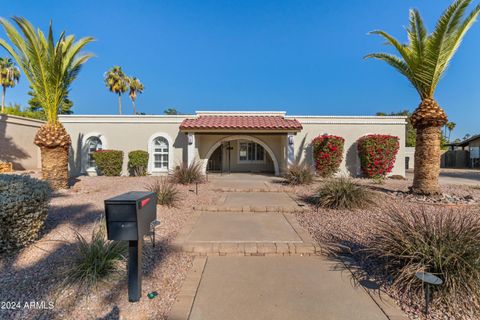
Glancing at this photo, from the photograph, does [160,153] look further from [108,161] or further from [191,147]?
[108,161]

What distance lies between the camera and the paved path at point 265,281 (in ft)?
8.55

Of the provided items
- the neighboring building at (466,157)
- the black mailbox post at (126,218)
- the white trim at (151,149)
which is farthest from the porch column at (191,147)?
the neighboring building at (466,157)

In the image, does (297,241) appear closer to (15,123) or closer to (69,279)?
(69,279)

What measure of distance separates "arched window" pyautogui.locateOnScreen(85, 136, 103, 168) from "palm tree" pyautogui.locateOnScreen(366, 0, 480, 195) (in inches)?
609

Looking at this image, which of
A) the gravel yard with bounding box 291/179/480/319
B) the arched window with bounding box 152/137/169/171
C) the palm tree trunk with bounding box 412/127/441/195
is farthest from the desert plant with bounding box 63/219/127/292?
the arched window with bounding box 152/137/169/171

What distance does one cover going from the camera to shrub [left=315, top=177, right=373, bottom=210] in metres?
6.34

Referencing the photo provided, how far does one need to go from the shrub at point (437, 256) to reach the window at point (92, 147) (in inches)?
612

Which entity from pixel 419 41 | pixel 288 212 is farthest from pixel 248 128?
pixel 419 41

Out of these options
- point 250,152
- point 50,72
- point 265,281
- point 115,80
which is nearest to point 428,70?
point 265,281

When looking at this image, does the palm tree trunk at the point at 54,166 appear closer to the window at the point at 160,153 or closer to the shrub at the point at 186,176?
the shrub at the point at 186,176

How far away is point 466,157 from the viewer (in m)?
27.3

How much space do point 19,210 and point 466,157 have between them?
1546 inches

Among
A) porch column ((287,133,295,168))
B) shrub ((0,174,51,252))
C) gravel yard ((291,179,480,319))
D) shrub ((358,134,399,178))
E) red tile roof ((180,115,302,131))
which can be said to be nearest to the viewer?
gravel yard ((291,179,480,319))

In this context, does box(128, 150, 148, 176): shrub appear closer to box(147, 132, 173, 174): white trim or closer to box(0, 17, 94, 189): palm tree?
box(147, 132, 173, 174): white trim
